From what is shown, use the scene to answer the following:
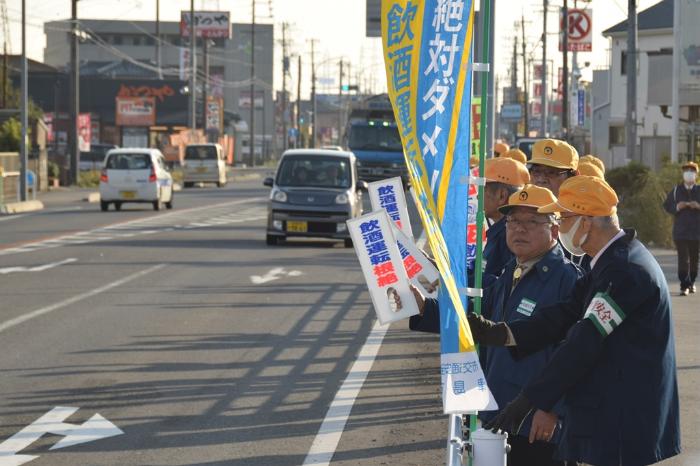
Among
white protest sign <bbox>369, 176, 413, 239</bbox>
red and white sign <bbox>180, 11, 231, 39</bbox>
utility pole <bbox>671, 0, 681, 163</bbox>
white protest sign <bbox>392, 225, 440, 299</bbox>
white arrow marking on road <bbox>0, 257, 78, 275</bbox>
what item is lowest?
white arrow marking on road <bbox>0, 257, 78, 275</bbox>

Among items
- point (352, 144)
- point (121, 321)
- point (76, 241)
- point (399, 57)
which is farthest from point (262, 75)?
point (399, 57)

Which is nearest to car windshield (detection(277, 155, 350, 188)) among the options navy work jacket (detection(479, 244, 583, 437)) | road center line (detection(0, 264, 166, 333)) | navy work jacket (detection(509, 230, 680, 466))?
road center line (detection(0, 264, 166, 333))

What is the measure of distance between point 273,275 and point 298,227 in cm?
584

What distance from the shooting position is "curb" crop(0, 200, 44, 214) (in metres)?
39.0

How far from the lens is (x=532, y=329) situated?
18.9 ft

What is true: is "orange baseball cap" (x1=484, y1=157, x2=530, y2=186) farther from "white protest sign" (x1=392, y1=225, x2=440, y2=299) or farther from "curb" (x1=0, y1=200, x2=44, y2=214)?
"curb" (x1=0, y1=200, x2=44, y2=214)

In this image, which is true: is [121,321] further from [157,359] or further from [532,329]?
[532,329]

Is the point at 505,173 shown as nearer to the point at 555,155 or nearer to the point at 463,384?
the point at 555,155

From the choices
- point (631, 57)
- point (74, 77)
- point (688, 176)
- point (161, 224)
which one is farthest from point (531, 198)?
point (74, 77)

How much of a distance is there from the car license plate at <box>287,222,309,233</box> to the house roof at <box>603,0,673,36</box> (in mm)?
35307

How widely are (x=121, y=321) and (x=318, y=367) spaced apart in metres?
3.61

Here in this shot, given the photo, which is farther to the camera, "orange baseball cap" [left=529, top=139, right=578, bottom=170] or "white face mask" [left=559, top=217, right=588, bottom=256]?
"orange baseball cap" [left=529, top=139, right=578, bottom=170]

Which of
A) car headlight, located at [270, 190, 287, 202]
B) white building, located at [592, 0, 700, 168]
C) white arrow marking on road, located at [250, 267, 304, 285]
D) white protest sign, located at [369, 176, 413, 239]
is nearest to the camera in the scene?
white protest sign, located at [369, 176, 413, 239]

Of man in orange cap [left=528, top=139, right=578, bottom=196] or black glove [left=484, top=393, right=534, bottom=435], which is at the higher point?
man in orange cap [left=528, top=139, right=578, bottom=196]
